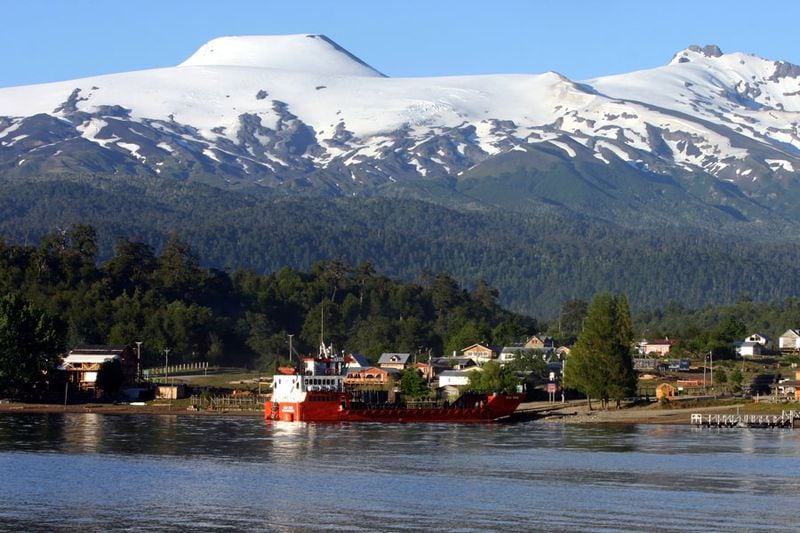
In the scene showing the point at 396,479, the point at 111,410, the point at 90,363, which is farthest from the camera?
the point at 90,363

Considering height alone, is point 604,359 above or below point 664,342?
below

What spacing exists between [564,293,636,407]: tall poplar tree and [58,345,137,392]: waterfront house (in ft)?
145

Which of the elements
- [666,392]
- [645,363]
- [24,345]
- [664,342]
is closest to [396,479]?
[666,392]

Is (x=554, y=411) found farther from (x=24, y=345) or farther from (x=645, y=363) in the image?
(x=645, y=363)

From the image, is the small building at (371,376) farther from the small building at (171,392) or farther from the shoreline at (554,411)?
the shoreline at (554,411)

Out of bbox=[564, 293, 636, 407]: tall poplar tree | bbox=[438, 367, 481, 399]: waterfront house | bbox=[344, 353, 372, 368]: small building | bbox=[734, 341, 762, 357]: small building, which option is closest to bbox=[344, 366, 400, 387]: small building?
bbox=[344, 353, 372, 368]: small building

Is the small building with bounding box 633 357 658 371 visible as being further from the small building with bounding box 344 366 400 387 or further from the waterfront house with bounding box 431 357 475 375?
the small building with bounding box 344 366 400 387

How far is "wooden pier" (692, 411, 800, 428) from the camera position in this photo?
106250 mm

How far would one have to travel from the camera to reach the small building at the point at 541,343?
17345 cm

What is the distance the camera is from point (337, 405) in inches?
4592

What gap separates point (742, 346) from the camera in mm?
185125

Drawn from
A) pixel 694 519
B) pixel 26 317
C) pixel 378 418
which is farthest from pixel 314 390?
pixel 694 519

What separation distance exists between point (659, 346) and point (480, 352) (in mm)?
25982

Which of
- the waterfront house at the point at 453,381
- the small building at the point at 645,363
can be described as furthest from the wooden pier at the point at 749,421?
the small building at the point at 645,363
